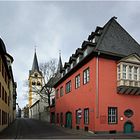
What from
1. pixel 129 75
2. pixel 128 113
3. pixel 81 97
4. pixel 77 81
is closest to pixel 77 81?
pixel 77 81

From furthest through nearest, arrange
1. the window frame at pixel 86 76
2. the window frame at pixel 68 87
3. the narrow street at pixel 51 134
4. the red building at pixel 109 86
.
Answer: the window frame at pixel 68 87 < the window frame at pixel 86 76 < the red building at pixel 109 86 < the narrow street at pixel 51 134

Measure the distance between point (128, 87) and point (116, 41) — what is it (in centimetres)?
608

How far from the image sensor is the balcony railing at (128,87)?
93.1 ft

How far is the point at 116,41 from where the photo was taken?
32.2m

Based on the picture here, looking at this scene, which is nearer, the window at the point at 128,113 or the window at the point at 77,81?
the window at the point at 128,113

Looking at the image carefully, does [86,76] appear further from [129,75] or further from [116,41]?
[116,41]

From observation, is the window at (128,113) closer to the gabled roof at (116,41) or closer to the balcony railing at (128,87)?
the balcony railing at (128,87)

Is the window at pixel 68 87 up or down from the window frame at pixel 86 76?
down

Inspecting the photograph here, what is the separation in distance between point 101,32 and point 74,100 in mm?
9182

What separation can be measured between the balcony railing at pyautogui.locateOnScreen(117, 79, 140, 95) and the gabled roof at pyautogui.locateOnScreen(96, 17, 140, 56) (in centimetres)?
327

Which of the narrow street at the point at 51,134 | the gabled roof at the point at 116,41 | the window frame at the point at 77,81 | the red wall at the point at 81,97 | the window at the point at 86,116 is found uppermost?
the gabled roof at the point at 116,41

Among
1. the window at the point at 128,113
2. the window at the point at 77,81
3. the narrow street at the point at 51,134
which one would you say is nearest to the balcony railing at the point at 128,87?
the window at the point at 128,113

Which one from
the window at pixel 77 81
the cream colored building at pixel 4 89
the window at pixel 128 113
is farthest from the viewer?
the window at pixel 77 81

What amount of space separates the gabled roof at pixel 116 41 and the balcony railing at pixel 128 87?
3.27 m
